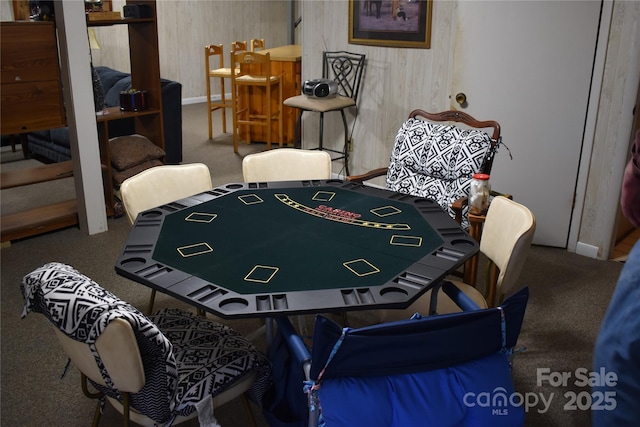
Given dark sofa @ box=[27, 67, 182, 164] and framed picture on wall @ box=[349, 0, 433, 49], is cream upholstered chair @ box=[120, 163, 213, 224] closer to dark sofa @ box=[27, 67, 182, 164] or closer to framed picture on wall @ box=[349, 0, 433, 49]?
framed picture on wall @ box=[349, 0, 433, 49]

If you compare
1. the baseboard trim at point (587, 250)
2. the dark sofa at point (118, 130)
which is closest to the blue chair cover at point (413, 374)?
the baseboard trim at point (587, 250)

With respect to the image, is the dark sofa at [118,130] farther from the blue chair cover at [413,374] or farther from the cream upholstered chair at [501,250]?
the blue chair cover at [413,374]

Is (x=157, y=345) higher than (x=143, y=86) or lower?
lower

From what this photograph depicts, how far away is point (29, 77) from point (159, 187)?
151 centimetres

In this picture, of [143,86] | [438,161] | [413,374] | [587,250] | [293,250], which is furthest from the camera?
[143,86]

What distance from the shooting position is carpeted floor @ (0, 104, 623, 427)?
2545 mm

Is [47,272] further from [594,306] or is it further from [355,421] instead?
[594,306]

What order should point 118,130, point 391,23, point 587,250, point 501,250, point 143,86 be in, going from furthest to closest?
point 118,130 < point 143,86 < point 391,23 < point 587,250 < point 501,250

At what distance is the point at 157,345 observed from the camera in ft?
5.71

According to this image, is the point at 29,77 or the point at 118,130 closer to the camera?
the point at 29,77

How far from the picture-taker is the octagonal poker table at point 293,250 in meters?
1.96

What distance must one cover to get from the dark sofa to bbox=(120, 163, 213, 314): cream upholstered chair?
2.56 m

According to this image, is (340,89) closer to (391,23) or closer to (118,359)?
(391,23)

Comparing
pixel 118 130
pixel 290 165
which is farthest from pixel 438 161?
pixel 118 130
